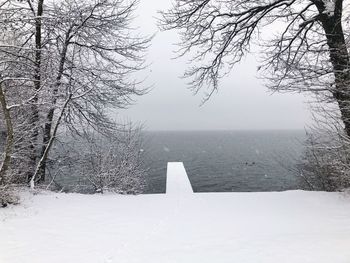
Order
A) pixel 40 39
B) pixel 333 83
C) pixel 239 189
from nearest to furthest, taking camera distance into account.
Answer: pixel 333 83, pixel 40 39, pixel 239 189

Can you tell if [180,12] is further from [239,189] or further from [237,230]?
[239,189]

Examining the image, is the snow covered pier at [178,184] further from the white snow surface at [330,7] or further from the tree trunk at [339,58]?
the white snow surface at [330,7]

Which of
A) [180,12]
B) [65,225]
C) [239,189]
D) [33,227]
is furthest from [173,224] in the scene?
[239,189]

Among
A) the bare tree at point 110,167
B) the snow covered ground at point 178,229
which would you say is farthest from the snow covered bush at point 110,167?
the snow covered ground at point 178,229

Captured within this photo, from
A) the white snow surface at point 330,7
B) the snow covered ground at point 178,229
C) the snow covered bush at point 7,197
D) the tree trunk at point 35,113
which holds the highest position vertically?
the white snow surface at point 330,7

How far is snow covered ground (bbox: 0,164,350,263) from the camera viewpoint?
4621 mm

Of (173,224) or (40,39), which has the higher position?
(40,39)

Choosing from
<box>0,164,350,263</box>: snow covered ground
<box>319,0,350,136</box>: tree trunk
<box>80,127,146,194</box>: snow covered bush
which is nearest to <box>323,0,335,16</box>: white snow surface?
<box>319,0,350,136</box>: tree trunk

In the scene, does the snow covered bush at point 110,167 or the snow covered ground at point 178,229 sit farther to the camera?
the snow covered bush at point 110,167

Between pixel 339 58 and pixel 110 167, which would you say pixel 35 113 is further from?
pixel 339 58

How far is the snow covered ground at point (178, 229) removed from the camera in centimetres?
462

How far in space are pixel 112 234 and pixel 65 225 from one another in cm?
109

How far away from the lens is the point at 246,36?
1082cm

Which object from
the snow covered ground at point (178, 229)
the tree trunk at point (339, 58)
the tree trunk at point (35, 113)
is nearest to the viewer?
the snow covered ground at point (178, 229)
